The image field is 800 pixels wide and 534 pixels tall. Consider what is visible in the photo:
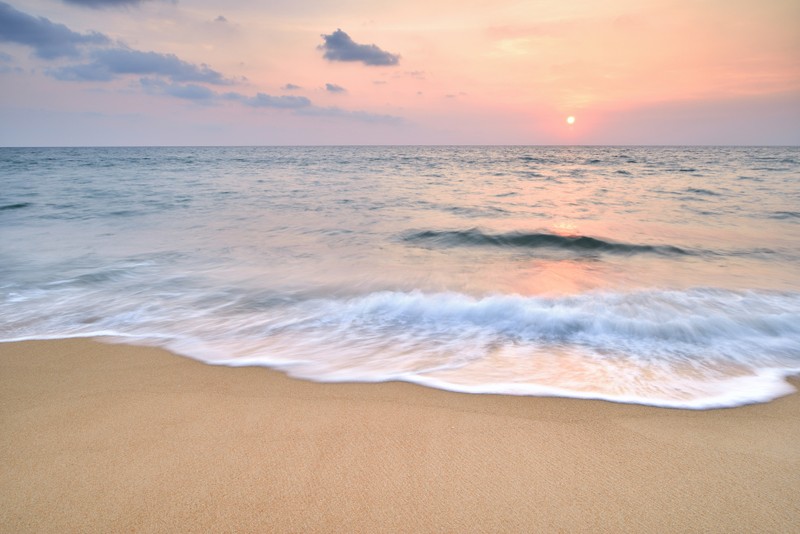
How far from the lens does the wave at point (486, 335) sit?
3.14m

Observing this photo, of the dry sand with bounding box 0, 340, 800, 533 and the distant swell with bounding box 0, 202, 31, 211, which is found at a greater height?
the dry sand with bounding box 0, 340, 800, 533

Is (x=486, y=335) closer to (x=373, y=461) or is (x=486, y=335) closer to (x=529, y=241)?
(x=373, y=461)

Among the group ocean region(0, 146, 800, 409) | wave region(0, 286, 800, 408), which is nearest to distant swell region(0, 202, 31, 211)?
ocean region(0, 146, 800, 409)

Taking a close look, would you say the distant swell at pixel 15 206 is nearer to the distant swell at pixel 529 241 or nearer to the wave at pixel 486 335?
the wave at pixel 486 335

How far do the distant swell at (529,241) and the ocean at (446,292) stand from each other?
2.2 inches

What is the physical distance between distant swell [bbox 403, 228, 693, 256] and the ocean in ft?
0.19

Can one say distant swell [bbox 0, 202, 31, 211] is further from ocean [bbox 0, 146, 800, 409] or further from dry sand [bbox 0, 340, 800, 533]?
dry sand [bbox 0, 340, 800, 533]

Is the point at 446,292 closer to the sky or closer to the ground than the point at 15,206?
closer to the ground

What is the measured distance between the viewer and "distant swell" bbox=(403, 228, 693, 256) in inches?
322

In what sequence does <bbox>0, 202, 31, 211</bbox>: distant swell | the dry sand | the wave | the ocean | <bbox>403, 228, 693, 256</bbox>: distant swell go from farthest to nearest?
1. <bbox>0, 202, 31, 211</bbox>: distant swell
2. <bbox>403, 228, 693, 256</bbox>: distant swell
3. the ocean
4. the wave
5. the dry sand

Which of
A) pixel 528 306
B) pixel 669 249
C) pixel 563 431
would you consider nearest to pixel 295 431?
pixel 563 431

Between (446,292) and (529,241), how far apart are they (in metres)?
4.20

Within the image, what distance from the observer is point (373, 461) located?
2172 mm

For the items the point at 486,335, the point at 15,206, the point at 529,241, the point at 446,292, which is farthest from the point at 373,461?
the point at 15,206
